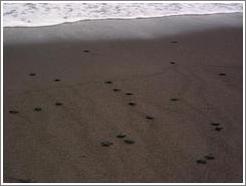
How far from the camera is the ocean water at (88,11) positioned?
6.02 m

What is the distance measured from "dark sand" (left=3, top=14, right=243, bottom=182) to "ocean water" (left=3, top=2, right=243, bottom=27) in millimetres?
451

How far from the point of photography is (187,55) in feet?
16.0

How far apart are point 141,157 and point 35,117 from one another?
964 millimetres

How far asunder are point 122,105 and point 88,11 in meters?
3.24

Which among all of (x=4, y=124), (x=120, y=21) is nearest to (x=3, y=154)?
(x=4, y=124)

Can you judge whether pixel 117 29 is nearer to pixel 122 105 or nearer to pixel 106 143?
pixel 122 105

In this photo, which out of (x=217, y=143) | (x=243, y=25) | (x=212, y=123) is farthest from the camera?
(x=243, y=25)

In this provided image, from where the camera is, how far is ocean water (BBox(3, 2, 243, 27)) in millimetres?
6023

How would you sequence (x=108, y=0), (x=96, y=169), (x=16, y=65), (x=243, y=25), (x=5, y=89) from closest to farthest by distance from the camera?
(x=96, y=169), (x=5, y=89), (x=16, y=65), (x=243, y=25), (x=108, y=0)

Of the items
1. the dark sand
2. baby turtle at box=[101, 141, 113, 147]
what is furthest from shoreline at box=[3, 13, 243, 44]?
baby turtle at box=[101, 141, 113, 147]

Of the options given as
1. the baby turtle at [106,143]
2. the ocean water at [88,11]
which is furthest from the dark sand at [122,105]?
the ocean water at [88,11]

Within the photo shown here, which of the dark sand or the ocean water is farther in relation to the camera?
the ocean water

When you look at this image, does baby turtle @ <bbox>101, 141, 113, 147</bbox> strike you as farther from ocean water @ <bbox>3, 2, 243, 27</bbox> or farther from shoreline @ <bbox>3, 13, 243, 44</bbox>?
ocean water @ <bbox>3, 2, 243, 27</bbox>

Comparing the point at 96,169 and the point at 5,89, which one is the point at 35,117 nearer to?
the point at 5,89
